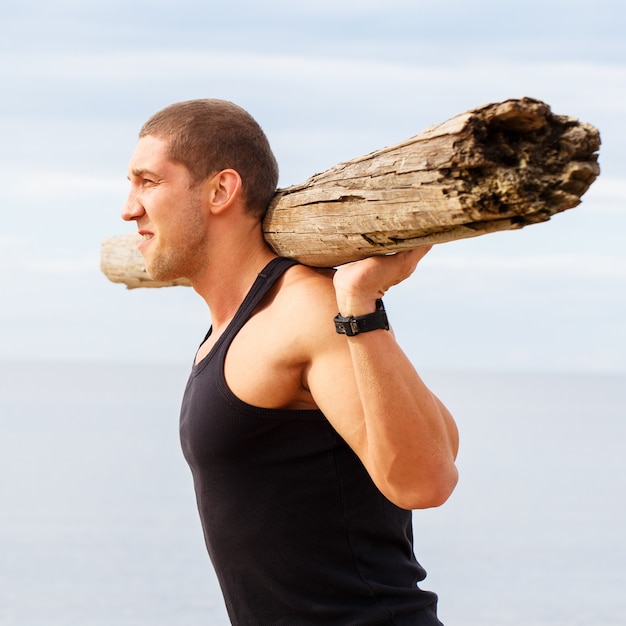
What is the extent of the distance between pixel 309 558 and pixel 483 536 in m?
24.0

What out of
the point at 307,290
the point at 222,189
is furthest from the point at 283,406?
the point at 222,189

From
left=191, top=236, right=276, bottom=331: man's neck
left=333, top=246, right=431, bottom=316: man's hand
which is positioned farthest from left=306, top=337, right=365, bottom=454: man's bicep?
left=191, top=236, right=276, bottom=331: man's neck

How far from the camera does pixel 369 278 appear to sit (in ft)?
9.11

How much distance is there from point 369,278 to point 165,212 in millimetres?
822

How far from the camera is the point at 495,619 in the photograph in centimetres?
1873

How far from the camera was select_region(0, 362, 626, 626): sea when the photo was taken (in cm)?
1869

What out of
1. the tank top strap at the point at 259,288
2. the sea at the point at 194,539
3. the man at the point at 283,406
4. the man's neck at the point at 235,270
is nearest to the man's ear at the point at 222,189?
the man at the point at 283,406

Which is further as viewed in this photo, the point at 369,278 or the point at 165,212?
the point at 165,212

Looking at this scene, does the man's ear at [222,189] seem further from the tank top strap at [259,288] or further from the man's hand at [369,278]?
the man's hand at [369,278]

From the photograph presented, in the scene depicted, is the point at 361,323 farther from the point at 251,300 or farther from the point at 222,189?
the point at 222,189

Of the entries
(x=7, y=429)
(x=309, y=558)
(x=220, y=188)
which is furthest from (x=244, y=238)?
(x=7, y=429)

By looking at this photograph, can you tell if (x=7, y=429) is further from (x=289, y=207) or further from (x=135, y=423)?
(x=289, y=207)

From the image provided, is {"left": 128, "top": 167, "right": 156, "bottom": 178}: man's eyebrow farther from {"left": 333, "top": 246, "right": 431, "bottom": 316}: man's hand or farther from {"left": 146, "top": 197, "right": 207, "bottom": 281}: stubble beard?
{"left": 333, "top": 246, "right": 431, "bottom": 316}: man's hand

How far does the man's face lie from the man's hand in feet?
2.10
